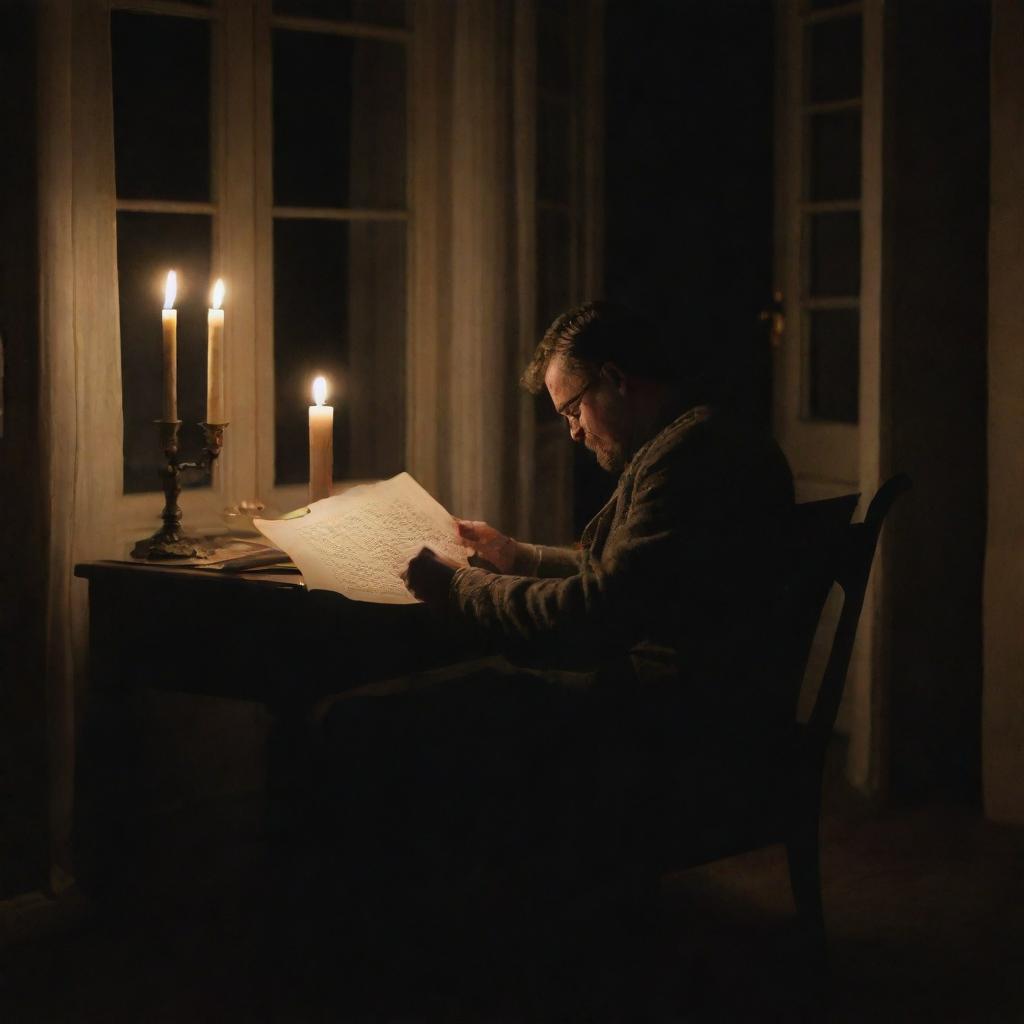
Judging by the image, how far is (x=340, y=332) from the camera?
12.0ft

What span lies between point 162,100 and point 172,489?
996mm

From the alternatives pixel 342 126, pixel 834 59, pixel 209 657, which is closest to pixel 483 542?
pixel 209 657

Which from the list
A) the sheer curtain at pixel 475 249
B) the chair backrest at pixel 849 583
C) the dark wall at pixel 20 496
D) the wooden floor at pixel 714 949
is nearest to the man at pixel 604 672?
the chair backrest at pixel 849 583

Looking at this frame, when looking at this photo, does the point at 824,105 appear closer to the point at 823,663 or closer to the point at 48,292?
the point at 823,663

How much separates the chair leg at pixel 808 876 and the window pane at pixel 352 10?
2.02 meters

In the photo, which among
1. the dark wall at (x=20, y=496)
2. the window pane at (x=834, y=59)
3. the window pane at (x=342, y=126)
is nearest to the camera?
the dark wall at (x=20, y=496)

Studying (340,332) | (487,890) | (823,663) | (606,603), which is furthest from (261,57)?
(823,663)

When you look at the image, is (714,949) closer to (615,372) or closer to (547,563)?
(547,563)

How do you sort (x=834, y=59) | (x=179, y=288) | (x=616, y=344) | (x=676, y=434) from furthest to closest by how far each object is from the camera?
(x=834, y=59) < (x=179, y=288) < (x=616, y=344) < (x=676, y=434)

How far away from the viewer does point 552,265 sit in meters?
3.72

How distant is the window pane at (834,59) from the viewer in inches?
160

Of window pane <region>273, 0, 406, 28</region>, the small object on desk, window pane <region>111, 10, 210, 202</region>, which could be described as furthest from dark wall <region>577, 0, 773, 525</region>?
the small object on desk

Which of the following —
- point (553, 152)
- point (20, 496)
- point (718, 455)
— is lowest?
point (20, 496)

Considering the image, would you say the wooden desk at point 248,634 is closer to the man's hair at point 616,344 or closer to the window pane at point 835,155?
the man's hair at point 616,344
